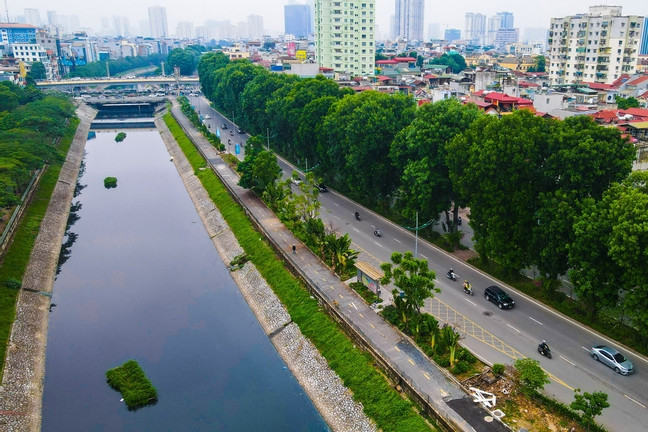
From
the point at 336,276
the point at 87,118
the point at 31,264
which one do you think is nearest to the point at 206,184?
the point at 31,264

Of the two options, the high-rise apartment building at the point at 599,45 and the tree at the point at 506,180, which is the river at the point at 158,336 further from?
the high-rise apartment building at the point at 599,45

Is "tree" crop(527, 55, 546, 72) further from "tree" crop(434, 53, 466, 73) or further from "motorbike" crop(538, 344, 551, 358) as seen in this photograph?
"motorbike" crop(538, 344, 551, 358)

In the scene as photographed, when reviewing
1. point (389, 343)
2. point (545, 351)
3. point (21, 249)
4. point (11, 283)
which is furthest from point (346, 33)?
point (545, 351)

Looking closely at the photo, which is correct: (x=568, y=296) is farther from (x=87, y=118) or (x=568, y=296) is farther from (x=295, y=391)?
(x=87, y=118)

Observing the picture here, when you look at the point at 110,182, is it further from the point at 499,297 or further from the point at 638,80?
the point at 638,80

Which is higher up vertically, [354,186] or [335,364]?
[354,186]

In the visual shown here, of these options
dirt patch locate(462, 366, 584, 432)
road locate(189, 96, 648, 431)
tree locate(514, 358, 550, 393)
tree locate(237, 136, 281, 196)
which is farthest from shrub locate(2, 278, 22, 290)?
tree locate(514, 358, 550, 393)

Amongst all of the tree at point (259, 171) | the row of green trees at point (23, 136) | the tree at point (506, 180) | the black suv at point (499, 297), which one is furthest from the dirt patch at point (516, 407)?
the row of green trees at point (23, 136)
